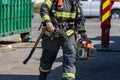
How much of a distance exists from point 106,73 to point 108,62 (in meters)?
1.44

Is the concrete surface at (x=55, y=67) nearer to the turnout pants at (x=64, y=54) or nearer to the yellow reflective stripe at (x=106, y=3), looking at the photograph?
the yellow reflective stripe at (x=106, y=3)

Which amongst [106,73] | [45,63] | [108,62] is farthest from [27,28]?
[45,63]

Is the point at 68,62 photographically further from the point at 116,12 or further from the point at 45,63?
the point at 116,12

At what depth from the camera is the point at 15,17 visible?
14367mm

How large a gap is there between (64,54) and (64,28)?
14.8 inches

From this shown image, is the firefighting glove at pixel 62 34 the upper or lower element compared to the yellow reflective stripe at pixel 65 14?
lower

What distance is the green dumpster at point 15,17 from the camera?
13.6 metres

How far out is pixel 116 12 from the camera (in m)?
28.4

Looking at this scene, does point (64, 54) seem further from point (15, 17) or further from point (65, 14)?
point (15, 17)

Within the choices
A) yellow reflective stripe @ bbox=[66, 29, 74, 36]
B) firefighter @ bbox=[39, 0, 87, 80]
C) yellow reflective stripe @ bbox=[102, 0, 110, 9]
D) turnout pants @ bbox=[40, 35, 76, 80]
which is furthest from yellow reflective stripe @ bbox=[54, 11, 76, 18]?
yellow reflective stripe @ bbox=[102, 0, 110, 9]

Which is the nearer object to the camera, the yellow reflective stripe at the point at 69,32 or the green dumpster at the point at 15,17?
the yellow reflective stripe at the point at 69,32

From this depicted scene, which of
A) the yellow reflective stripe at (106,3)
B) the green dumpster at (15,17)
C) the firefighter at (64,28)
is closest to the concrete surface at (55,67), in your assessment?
the green dumpster at (15,17)

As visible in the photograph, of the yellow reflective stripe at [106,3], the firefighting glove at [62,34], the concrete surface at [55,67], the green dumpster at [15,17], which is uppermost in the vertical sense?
the yellow reflective stripe at [106,3]

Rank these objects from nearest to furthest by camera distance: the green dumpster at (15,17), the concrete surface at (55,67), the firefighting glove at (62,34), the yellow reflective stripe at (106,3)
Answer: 1. the firefighting glove at (62,34)
2. the concrete surface at (55,67)
3. the yellow reflective stripe at (106,3)
4. the green dumpster at (15,17)
